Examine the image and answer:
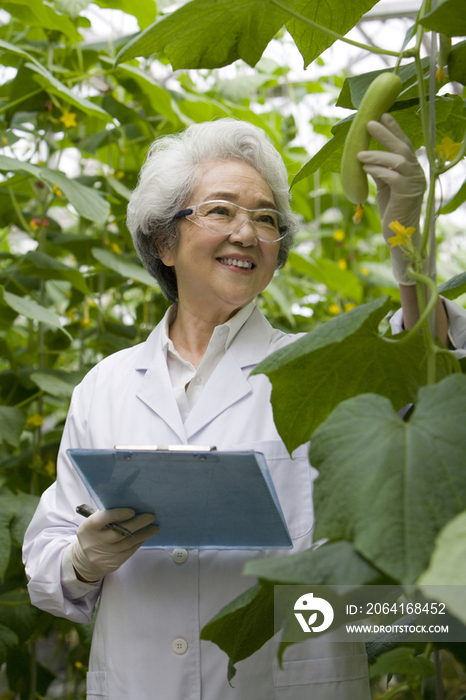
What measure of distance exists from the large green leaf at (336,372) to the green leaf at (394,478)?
0.33 ft

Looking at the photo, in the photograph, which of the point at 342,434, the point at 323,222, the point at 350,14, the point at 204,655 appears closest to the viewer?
the point at 342,434

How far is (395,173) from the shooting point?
0.65 m

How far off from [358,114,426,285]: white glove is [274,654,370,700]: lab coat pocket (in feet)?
2.26

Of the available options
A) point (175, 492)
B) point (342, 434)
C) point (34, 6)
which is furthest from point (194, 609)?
point (34, 6)

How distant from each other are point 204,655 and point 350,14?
0.95 meters

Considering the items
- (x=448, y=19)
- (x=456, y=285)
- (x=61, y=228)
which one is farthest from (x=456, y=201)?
(x=61, y=228)

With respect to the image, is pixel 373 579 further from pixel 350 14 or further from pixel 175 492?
pixel 350 14

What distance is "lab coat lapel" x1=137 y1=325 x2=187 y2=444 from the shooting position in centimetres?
115

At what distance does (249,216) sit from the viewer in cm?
127

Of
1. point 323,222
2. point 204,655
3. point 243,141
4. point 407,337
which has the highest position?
point 407,337

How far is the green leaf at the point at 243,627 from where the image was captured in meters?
0.62

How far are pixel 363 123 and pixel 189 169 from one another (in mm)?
757

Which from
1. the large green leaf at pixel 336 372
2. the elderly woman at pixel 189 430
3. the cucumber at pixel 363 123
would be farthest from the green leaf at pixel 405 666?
the cucumber at pixel 363 123

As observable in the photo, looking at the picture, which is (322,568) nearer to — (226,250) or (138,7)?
(226,250)
